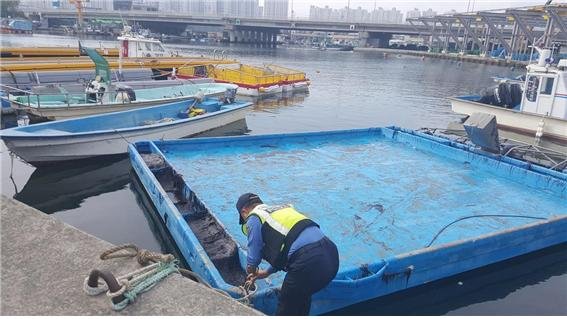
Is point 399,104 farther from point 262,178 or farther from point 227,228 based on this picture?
point 227,228

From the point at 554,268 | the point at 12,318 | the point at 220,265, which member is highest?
the point at 12,318

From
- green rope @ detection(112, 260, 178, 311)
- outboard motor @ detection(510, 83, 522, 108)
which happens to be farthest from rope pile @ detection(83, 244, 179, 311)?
outboard motor @ detection(510, 83, 522, 108)

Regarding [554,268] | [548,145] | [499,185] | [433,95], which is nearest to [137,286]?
[554,268]

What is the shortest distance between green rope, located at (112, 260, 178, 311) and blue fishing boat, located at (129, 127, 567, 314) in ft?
3.79

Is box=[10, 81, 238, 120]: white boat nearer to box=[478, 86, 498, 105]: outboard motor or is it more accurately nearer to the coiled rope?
the coiled rope

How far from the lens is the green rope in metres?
2.84

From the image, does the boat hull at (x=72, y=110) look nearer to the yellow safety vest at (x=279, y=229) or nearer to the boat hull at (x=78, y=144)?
the boat hull at (x=78, y=144)

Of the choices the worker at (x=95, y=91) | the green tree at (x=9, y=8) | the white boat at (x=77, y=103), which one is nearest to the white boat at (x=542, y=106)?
the white boat at (x=77, y=103)

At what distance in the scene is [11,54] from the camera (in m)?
23.7

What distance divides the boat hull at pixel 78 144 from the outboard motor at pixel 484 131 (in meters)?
7.97

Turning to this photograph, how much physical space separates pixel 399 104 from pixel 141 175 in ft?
66.6

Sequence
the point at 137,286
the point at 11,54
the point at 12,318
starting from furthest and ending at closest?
the point at 11,54 < the point at 137,286 < the point at 12,318

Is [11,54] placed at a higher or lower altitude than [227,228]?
higher

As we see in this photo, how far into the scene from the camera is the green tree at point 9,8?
95.6 m
